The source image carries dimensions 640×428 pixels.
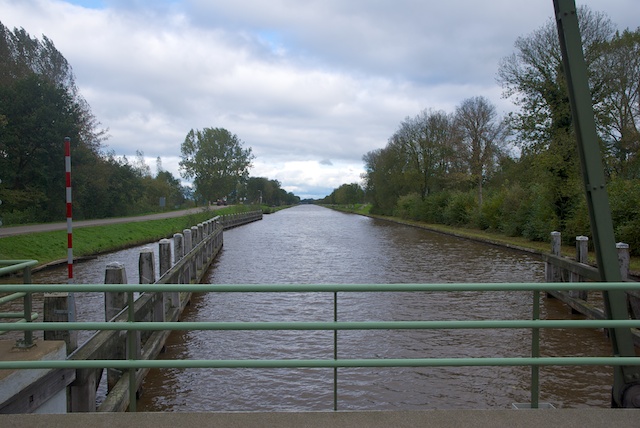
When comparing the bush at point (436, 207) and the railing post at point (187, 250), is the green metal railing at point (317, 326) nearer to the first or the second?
the railing post at point (187, 250)

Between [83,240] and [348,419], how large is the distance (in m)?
21.3

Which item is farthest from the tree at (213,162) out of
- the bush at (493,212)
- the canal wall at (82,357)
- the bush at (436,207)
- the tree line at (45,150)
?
the canal wall at (82,357)

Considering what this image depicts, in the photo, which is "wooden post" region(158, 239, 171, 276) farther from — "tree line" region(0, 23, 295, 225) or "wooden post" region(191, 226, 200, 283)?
"tree line" region(0, 23, 295, 225)

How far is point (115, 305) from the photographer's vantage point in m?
5.65

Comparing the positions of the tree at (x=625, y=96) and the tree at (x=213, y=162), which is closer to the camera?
the tree at (x=625, y=96)

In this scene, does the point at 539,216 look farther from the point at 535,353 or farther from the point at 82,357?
the point at 82,357

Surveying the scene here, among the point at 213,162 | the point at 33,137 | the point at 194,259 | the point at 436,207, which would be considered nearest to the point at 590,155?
the point at 194,259

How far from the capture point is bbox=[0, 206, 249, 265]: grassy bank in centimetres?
1734

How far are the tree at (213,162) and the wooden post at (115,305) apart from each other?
54.5 m

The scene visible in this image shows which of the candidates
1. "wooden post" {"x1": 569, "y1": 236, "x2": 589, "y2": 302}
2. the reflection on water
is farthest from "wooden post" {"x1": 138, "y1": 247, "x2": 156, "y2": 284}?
"wooden post" {"x1": 569, "y1": 236, "x2": 589, "y2": 302}

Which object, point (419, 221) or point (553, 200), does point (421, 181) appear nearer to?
point (419, 221)

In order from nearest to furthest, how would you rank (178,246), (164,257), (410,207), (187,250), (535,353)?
(535,353), (164,257), (178,246), (187,250), (410,207)

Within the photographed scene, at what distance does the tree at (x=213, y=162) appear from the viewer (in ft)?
198

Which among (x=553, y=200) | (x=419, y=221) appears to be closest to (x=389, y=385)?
(x=553, y=200)
